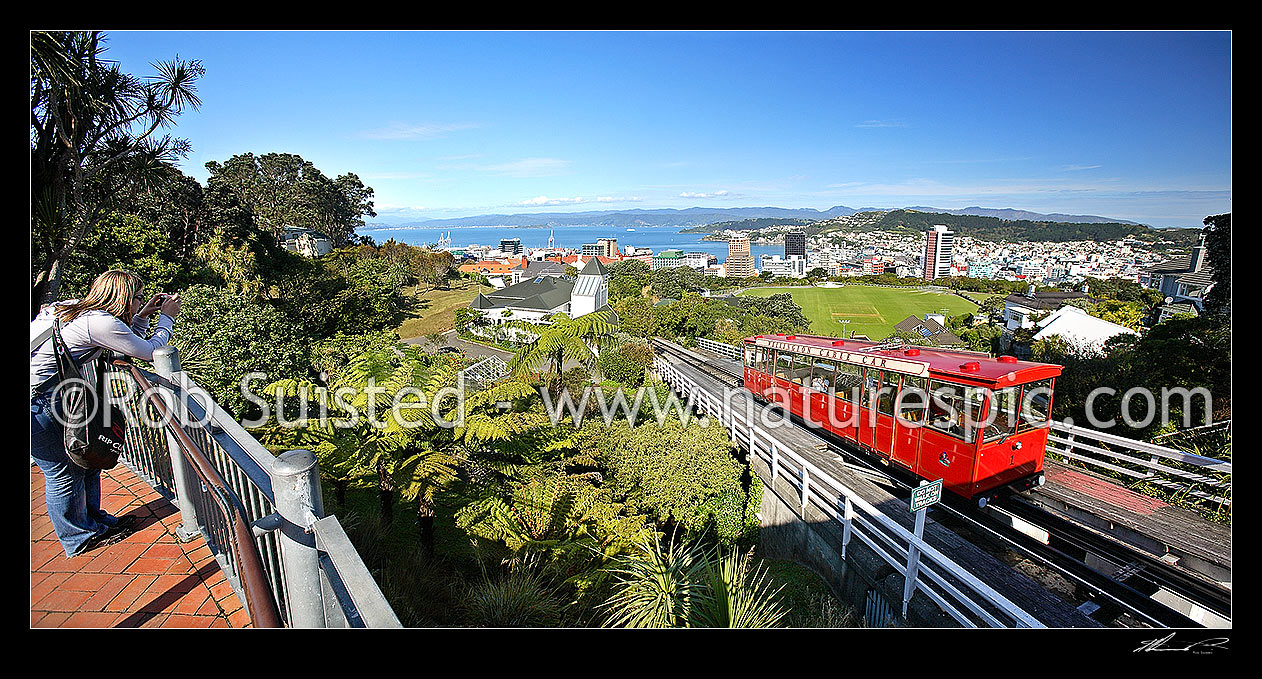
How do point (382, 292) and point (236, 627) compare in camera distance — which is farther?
point (382, 292)

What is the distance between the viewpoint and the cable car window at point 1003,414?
663 centimetres

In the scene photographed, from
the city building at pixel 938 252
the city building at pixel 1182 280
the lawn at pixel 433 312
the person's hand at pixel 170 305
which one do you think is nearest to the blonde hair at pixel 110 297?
the person's hand at pixel 170 305

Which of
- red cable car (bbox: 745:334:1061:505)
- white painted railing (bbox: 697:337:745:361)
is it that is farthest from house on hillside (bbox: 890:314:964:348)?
red cable car (bbox: 745:334:1061:505)

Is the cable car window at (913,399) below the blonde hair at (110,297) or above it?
below

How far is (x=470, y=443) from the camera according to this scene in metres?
7.02

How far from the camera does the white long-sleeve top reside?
108 inches

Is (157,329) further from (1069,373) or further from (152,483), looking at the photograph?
(1069,373)

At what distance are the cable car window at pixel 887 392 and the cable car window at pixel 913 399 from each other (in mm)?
139

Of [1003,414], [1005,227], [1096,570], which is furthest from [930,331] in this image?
[1005,227]

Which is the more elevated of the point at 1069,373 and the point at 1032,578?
the point at 1069,373

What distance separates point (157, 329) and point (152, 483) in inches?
45.2

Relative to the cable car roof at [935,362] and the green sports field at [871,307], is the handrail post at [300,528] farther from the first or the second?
the green sports field at [871,307]
